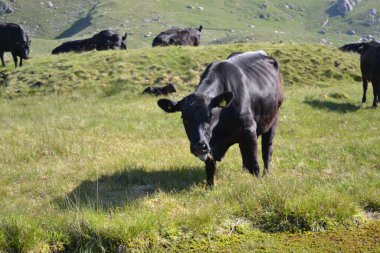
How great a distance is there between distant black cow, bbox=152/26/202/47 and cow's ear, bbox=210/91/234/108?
2712cm

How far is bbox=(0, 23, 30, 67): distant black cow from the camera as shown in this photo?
1125 inches

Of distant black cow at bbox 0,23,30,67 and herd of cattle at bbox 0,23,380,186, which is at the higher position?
herd of cattle at bbox 0,23,380,186

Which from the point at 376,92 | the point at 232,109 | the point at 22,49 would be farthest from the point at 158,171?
the point at 22,49

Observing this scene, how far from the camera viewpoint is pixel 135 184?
791cm

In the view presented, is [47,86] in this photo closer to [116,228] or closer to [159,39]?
[159,39]


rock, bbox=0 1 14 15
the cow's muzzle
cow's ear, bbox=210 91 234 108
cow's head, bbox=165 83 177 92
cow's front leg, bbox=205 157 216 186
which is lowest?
rock, bbox=0 1 14 15

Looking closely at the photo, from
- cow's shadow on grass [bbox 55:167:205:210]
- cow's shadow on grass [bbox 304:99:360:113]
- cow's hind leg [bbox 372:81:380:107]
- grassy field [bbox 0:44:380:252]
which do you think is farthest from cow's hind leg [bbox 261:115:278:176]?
cow's hind leg [bbox 372:81:380:107]

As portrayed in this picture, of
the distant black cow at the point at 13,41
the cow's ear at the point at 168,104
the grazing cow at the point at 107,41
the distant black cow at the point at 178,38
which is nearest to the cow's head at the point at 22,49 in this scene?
the distant black cow at the point at 13,41

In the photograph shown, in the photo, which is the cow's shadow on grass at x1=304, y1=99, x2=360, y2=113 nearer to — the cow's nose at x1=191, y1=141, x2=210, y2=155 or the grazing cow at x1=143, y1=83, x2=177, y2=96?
the grazing cow at x1=143, y1=83, x2=177, y2=96

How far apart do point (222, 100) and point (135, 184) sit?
257 cm

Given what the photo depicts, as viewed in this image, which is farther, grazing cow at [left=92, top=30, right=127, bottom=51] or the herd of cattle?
grazing cow at [left=92, top=30, right=127, bottom=51]

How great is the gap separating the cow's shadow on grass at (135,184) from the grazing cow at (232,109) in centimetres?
72

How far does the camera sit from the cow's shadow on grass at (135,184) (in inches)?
277

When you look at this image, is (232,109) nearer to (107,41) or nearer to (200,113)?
(200,113)
